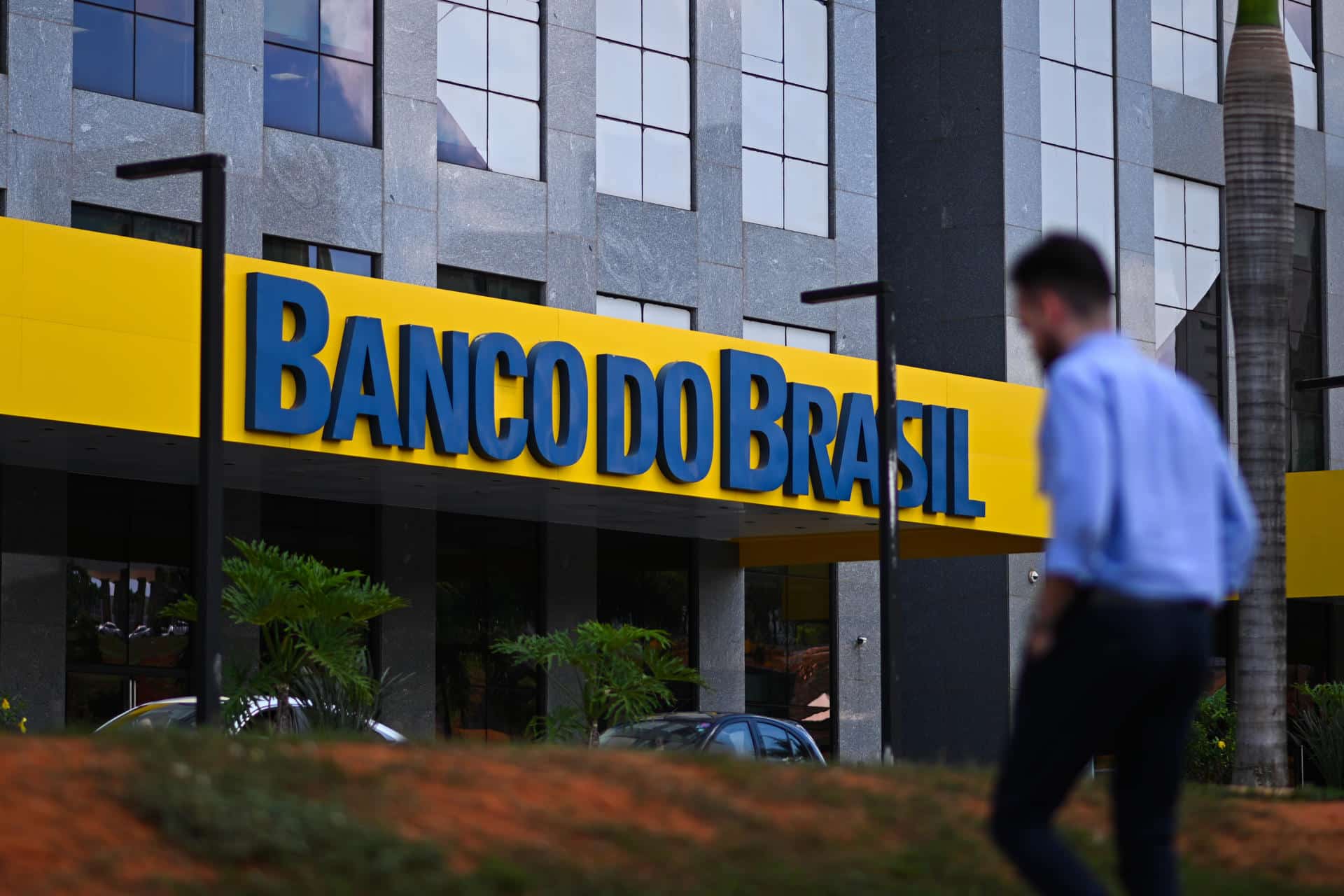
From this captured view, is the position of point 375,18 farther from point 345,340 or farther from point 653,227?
point 345,340

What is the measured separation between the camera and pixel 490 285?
27.6m

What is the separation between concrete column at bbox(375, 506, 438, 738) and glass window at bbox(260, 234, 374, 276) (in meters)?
3.27

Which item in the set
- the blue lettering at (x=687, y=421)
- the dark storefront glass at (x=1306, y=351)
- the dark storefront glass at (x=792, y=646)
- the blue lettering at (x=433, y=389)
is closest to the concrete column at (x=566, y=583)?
the dark storefront glass at (x=792, y=646)

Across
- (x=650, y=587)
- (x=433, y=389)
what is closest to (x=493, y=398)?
(x=433, y=389)

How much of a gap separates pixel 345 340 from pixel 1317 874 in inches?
573

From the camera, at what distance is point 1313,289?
1623 inches

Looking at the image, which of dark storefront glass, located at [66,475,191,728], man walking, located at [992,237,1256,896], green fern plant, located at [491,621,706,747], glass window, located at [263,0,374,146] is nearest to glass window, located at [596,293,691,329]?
glass window, located at [263,0,374,146]

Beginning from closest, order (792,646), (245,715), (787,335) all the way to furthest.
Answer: (245,715)
(787,335)
(792,646)

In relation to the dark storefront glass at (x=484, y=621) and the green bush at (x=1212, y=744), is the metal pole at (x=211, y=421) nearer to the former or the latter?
the dark storefront glass at (x=484, y=621)

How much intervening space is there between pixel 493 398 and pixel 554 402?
916 mm

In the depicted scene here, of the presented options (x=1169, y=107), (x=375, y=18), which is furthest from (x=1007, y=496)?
(x=1169, y=107)

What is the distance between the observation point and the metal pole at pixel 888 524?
2119 cm

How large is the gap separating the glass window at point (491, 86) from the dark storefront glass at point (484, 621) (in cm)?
509

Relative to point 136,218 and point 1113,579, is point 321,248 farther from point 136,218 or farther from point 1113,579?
point 1113,579
